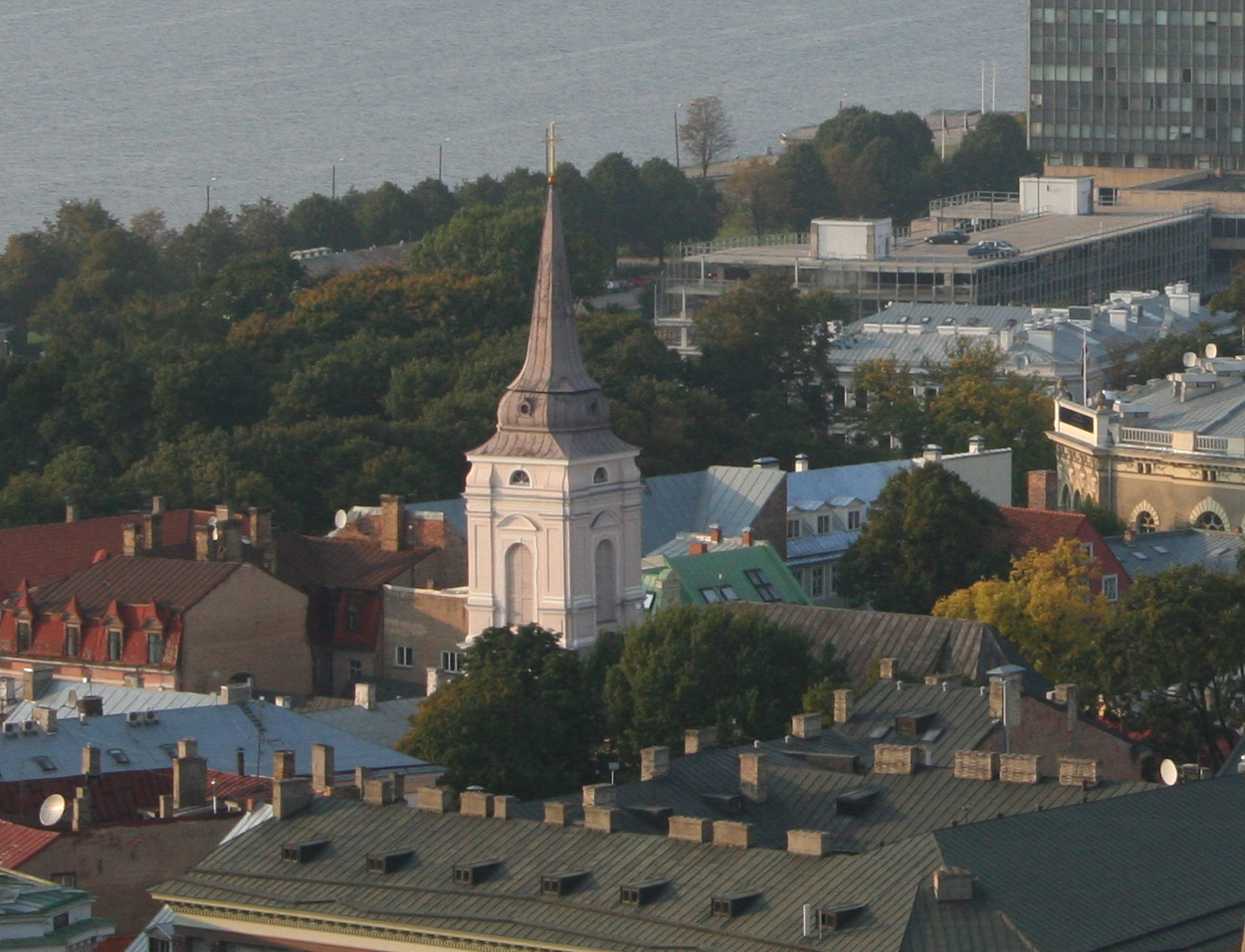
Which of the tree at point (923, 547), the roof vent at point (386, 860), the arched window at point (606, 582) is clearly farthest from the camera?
the tree at point (923, 547)

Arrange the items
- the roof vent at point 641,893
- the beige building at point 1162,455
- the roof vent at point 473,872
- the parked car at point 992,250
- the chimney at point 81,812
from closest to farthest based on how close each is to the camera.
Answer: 1. the roof vent at point 641,893
2. the roof vent at point 473,872
3. the chimney at point 81,812
4. the beige building at point 1162,455
5. the parked car at point 992,250

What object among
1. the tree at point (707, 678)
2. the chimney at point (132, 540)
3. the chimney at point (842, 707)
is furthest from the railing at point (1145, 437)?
the chimney at point (842, 707)

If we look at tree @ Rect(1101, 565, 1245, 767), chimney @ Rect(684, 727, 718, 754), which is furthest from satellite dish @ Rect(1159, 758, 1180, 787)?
tree @ Rect(1101, 565, 1245, 767)

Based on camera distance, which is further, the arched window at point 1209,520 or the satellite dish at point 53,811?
the arched window at point 1209,520

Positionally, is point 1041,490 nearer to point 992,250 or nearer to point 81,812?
point 81,812

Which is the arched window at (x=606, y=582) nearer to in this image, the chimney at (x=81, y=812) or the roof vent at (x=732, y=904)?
the chimney at (x=81, y=812)

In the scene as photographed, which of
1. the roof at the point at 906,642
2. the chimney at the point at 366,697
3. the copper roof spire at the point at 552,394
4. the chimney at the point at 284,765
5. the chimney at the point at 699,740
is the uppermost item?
the copper roof spire at the point at 552,394

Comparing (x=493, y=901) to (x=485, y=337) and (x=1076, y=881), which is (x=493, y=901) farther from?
(x=485, y=337)
